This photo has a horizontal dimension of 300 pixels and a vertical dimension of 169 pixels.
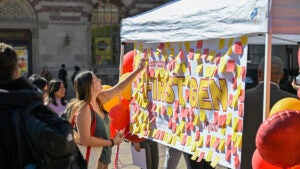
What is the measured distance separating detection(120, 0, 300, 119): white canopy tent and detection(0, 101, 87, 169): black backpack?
1.84 metres

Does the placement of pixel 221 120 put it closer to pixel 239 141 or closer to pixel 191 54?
pixel 239 141

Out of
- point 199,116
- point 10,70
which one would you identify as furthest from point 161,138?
point 10,70

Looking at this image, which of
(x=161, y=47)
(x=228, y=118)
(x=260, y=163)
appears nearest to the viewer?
(x=260, y=163)

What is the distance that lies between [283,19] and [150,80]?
2.07 metres

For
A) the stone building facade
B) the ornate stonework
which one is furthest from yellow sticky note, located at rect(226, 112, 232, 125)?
the ornate stonework

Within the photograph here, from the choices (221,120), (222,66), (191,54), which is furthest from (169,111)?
(222,66)

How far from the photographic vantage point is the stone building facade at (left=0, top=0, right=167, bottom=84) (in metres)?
21.3

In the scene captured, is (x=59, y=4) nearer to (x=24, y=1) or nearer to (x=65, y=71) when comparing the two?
(x=24, y=1)

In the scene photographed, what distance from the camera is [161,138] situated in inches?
199

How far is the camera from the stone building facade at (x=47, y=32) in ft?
69.8

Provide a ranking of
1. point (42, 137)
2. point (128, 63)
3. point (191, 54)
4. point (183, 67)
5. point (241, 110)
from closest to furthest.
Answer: point (42, 137) < point (241, 110) < point (191, 54) < point (183, 67) < point (128, 63)

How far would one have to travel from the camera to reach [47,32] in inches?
842

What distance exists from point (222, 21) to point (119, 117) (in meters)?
2.26

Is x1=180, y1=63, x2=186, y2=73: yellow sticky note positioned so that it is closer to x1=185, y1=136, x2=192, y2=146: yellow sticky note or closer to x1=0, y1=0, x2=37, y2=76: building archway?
x1=185, y1=136, x2=192, y2=146: yellow sticky note
